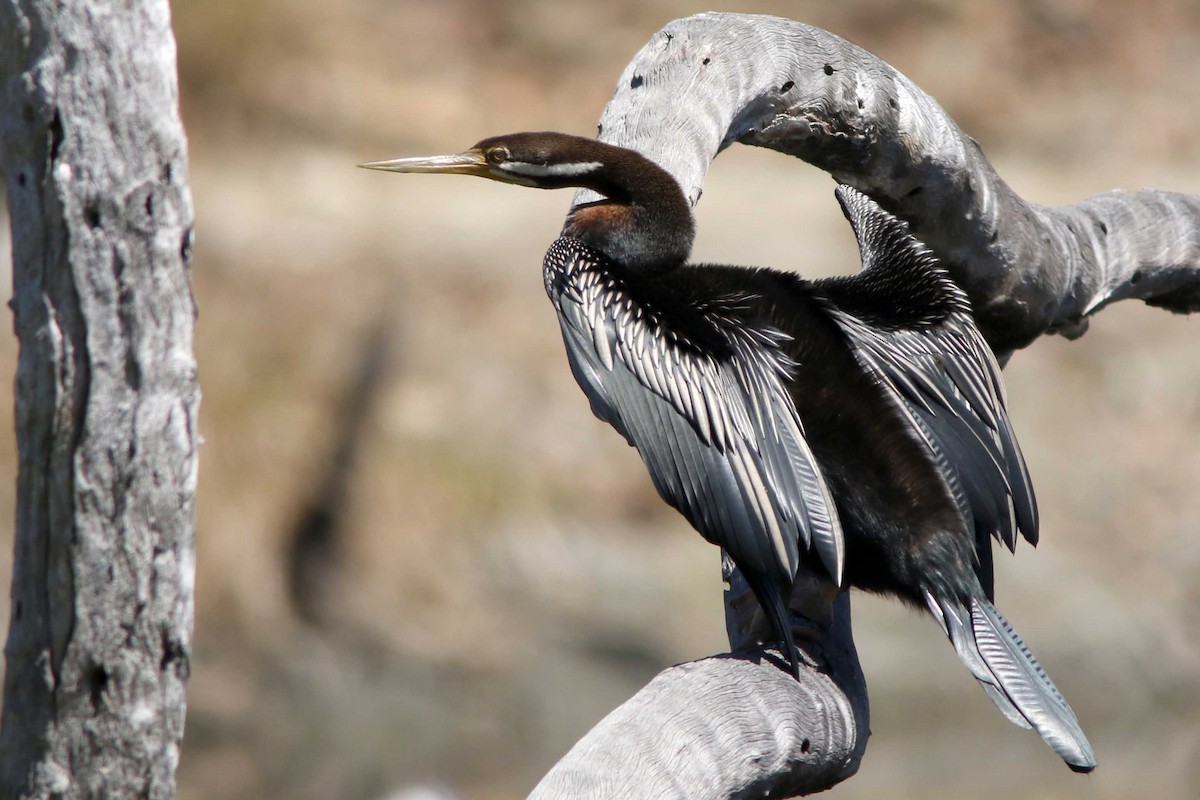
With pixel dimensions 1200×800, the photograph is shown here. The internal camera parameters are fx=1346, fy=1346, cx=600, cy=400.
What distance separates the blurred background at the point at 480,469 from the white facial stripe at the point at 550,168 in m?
3.78

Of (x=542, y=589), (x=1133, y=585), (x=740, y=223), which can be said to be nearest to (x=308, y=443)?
(x=542, y=589)

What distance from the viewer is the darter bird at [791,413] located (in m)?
1.92

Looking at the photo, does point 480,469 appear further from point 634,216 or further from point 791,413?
point 791,413

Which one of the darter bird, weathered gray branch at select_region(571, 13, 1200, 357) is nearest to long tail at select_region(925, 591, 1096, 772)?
the darter bird

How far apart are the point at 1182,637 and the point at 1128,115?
127 inches

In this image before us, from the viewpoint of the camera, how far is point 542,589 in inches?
237

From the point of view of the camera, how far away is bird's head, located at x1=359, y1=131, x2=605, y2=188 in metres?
2.10

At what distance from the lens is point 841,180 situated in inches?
101

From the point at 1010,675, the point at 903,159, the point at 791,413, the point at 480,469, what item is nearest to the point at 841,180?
the point at 903,159

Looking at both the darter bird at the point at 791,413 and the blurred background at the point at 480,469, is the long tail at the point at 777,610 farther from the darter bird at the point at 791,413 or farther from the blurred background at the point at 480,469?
the blurred background at the point at 480,469

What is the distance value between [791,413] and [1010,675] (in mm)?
491

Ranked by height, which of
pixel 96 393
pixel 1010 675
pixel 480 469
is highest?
pixel 480 469

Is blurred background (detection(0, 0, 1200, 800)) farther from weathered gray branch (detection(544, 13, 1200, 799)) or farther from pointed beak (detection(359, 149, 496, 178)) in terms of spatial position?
pointed beak (detection(359, 149, 496, 178))

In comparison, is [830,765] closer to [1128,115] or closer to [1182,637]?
[1182,637]
